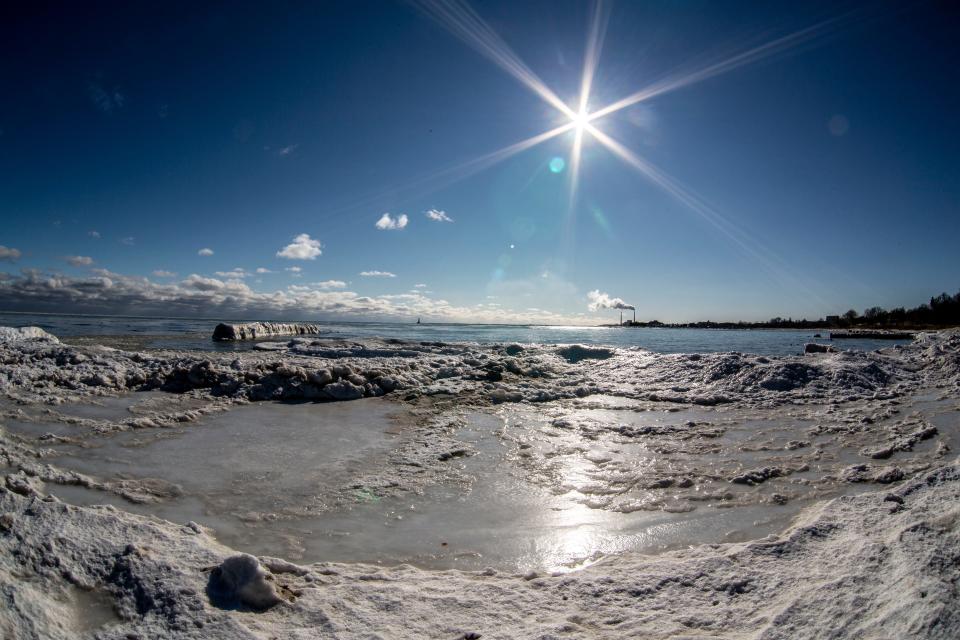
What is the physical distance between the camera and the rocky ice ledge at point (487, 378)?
824 centimetres

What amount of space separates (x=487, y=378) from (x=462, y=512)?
694 cm

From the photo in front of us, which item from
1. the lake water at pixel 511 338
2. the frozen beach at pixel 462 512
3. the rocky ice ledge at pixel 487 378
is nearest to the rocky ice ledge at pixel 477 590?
the frozen beach at pixel 462 512

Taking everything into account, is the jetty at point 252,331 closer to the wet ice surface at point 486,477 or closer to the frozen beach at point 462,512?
the frozen beach at point 462,512

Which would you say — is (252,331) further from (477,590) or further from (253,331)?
(477,590)

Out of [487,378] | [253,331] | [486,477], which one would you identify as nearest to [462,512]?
[486,477]

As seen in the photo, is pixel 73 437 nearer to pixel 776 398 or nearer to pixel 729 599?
pixel 729 599

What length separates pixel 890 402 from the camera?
25.7ft

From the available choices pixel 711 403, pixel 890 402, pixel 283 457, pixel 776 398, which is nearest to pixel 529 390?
pixel 711 403

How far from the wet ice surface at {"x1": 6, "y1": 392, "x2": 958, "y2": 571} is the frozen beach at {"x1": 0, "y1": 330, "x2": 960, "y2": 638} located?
0.10 feet

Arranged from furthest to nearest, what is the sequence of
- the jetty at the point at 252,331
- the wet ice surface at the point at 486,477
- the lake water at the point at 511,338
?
the jetty at the point at 252,331 → the lake water at the point at 511,338 → the wet ice surface at the point at 486,477

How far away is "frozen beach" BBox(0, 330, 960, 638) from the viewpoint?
6.55ft

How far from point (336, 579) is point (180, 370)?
26.6 ft

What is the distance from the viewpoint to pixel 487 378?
415 inches

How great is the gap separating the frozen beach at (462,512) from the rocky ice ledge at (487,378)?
4.8 inches
